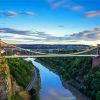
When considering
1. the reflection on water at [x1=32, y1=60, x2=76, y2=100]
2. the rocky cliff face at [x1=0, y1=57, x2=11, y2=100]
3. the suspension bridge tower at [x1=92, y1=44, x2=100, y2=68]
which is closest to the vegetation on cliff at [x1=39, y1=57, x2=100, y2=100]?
the suspension bridge tower at [x1=92, y1=44, x2=100, y2=68]

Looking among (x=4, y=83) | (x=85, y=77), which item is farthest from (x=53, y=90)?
(x=4, y=83)

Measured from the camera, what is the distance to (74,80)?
3244 cm

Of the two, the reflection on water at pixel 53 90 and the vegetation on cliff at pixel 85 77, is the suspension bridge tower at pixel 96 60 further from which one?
the reflection on water at pixel 53 90

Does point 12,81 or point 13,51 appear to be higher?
point 13,51

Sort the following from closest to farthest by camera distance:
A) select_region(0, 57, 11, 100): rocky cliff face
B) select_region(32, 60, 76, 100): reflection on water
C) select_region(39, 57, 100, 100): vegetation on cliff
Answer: select_region(0, 57, 11, 100): rocky cliff face, select_region(39, 57, 100, 100): vegetation on cliff, select_region(32, 60, 76, 100): reflection on water

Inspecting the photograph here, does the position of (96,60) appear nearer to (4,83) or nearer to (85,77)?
(85,77)

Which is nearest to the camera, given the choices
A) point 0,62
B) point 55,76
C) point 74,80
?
point 0,62

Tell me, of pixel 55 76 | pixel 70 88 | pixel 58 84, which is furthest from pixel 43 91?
pixel 55 76

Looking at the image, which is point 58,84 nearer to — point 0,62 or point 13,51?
point 13,51

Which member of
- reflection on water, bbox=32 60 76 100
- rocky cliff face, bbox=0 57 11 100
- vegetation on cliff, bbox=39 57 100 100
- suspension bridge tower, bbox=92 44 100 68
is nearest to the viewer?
rocky cliff face, bbox=0 57 11 100

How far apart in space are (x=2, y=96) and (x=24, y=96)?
50.3 inches

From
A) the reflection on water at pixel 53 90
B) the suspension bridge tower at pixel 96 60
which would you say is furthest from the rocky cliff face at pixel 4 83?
the suspension bridge tower at pixel 96 60

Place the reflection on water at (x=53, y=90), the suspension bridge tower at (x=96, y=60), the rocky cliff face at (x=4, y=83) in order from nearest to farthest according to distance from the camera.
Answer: the rocky cliff face at (x=4, y=83)
the reflection on water at (x=53, y=90)
the suspension bridge tower at (x=96, y=60)

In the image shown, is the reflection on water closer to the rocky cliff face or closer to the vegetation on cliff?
the vegetation on cliff
